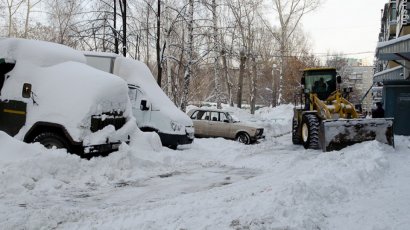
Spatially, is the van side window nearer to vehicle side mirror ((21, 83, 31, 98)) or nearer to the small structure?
the small structure

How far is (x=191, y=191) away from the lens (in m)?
8.08

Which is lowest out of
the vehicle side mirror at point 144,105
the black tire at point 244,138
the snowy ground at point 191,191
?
the snowy ground at point 191,191

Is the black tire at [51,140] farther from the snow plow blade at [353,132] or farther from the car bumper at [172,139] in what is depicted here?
the snow plow blade at [353,132]

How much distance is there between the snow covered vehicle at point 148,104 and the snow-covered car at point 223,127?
422 centimetres

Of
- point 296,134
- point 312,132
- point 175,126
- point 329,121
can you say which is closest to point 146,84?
point 175,126

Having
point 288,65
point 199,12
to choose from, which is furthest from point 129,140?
point 288,65

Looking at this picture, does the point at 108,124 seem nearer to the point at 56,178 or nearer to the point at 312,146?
the point at 56,178

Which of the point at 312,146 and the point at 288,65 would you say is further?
the point at 288,65

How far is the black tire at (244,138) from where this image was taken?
1869 cm

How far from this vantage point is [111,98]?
10.4m

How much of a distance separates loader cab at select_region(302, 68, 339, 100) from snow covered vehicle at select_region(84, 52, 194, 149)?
5.95 m

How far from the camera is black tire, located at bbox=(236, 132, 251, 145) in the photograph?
18688 mm

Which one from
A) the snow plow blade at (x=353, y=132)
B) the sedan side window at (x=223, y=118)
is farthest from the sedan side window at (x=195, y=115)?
the snow plow blade at (x=353, y=132)

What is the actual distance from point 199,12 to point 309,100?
10.9 m
